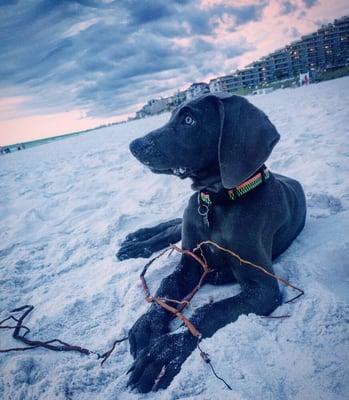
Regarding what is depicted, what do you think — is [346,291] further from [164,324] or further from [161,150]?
[161,150]

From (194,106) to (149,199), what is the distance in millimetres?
2657

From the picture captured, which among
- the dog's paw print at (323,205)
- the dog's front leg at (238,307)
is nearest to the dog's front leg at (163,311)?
the dog's front leg at (238,307)

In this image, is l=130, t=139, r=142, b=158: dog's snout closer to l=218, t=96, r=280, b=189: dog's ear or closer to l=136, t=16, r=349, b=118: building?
l=218, t=96, r=280, b=189: dog's ear

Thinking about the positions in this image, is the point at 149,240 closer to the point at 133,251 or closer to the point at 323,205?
the point at 133,251

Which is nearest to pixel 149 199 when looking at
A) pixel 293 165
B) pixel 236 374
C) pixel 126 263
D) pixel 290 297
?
pixel 126 263

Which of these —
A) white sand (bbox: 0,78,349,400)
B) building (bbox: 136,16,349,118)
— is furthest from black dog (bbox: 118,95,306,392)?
building (bbox: 136,16,349,118)

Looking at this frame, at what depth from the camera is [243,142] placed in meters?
1.89

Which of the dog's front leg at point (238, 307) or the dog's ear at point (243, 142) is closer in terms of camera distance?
the dog's front leg at point (238, 307)

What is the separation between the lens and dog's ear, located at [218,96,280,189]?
6.12 ft

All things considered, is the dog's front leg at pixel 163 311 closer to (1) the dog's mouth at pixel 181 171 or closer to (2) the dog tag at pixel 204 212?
(2) the dog tag at pixel 204 212

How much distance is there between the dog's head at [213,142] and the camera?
188cm

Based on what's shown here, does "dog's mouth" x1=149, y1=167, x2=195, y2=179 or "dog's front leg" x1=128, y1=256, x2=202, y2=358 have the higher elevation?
"dog's mouth" x1=149, y1=167, x2=195, y2=179

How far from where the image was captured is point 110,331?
→ 2.07 meters

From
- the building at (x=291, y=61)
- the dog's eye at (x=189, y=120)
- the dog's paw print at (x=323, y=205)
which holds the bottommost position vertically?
the dog's paw print at (x=323, y=205)
